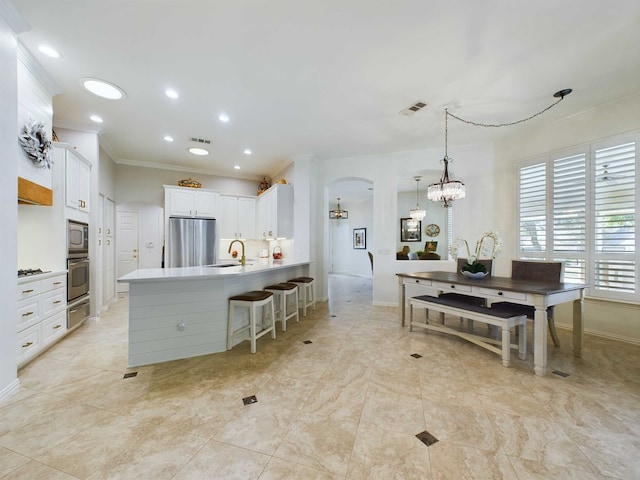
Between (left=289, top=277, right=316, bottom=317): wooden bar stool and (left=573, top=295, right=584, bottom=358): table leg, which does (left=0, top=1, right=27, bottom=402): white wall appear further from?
(left=573, top=295, right=584, bottom=358): table leg

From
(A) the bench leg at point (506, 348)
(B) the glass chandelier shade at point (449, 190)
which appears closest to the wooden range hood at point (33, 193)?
(B) the glass chandelier shade at point (449, 190)

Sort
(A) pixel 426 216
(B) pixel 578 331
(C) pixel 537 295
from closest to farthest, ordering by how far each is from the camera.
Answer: (C) pixel 537 295 → (B) pixel 578 331 → (A) pixel 426 216

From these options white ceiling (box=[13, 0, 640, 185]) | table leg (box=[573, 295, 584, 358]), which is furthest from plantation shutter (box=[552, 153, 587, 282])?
table leg (box=[573, 295, 584, 358])

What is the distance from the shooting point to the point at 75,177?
11.7 ft

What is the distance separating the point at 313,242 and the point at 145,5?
156 inches

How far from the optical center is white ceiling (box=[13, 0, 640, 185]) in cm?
200

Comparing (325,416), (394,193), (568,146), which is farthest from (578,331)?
(394,193)

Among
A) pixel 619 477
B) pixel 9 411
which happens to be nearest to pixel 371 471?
pixel 619 477

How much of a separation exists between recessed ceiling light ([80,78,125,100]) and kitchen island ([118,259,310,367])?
2123mm

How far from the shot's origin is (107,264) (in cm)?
510

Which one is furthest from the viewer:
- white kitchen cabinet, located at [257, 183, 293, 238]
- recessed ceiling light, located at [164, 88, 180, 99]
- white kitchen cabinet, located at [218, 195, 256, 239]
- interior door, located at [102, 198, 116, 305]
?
A: white kitchen cabinet, located at [218, 195, 256, 239]

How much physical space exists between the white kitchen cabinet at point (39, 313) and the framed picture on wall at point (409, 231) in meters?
8.06

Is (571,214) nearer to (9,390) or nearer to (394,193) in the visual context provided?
(394,193)

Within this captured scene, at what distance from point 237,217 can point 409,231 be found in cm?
554
